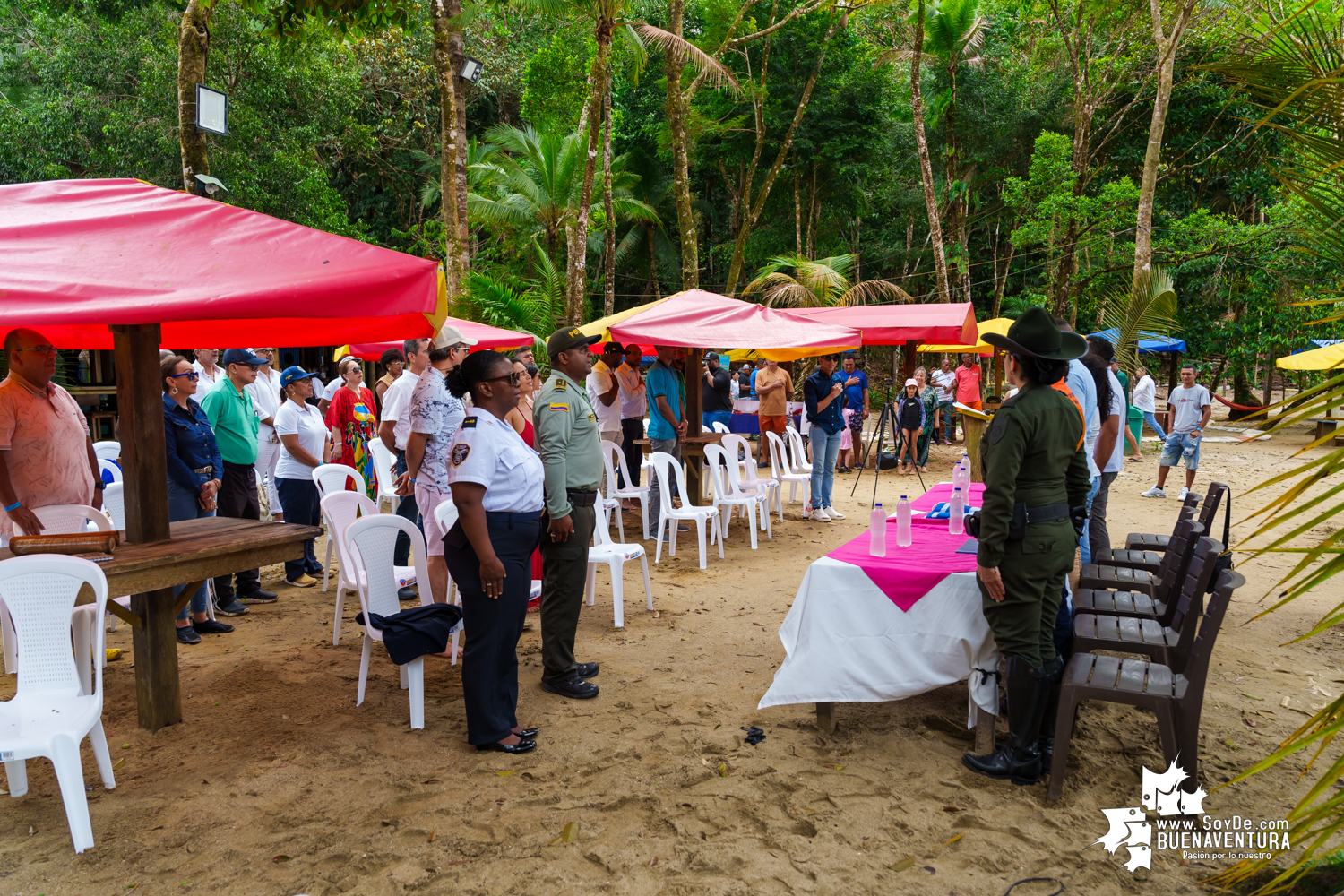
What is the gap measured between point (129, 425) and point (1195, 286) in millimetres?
20148

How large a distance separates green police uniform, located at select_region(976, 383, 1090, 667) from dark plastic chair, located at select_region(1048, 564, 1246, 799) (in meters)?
0.19

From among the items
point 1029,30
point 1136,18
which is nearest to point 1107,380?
point 1136,18

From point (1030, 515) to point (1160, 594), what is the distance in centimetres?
204

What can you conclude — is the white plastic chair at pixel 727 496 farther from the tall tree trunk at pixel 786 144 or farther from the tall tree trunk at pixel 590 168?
the tall tree trunk at pixel 786 144

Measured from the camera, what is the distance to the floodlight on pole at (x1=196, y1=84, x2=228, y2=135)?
608 centimetres

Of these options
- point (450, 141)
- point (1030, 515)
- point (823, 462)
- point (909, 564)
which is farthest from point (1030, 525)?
point (450, 141)

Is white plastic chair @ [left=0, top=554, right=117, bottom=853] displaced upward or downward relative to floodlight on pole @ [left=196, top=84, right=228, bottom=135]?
downward

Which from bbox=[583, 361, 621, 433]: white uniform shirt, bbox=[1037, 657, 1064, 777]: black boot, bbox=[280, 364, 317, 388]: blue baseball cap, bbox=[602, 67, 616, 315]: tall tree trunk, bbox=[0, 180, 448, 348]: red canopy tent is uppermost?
bbox=[602, 67, 616, 315]: tall tree trunk

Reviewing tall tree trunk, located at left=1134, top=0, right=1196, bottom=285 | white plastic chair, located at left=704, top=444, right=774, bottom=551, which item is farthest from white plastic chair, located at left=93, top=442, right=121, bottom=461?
tall tree trunk, located at left=1134, top=0, right=1196, bottom=285

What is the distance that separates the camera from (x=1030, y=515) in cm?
354

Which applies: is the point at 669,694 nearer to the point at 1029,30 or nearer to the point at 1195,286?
the point at 1195,286

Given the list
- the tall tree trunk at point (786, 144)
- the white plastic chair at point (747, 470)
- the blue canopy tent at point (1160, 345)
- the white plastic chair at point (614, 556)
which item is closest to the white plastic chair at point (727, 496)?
the white plastic chair at point (747, 470)

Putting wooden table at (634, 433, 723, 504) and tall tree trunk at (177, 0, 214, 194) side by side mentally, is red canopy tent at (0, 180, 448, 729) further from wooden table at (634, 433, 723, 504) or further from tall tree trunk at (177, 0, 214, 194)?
wooden table at (634, 433, 723, 504)

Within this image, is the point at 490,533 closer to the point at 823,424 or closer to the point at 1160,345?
the point at 823,424
